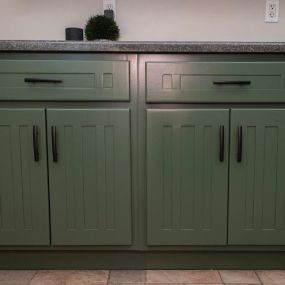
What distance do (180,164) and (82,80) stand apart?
0.48 meters

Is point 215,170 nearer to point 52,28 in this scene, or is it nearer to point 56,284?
point 56,284

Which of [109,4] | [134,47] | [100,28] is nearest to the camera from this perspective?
[134,47]

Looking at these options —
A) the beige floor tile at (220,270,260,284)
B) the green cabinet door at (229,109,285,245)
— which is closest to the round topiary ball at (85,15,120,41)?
the green cabinet door at (229,109,285,245)

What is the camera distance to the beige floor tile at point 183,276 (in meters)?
1.18

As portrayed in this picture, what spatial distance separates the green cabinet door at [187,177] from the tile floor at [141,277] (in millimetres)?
136

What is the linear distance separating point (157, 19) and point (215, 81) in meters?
0.68

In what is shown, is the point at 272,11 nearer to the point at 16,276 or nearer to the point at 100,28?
the point at 100,28

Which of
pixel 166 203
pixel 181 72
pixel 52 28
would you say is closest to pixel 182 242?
pixel 166 203

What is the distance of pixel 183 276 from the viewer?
3.97ft

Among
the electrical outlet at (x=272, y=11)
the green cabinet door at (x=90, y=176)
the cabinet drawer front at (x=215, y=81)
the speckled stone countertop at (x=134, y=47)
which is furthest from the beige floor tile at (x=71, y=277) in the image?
the electrical outlet at (x=272, y=11)

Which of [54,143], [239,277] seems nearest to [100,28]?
[54,143]

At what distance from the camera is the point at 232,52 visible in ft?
3.66

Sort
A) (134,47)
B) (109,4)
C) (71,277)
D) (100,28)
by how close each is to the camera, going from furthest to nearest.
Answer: (109,4)
(100,28)
(71,277)
(134,47)

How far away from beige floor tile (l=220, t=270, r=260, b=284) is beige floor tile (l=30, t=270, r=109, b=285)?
1.53 ft
